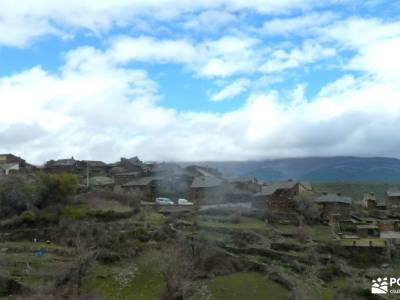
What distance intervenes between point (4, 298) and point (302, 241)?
3041 cm

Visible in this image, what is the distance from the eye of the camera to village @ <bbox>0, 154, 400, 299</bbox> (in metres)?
52.0

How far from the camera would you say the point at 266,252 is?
5228cm

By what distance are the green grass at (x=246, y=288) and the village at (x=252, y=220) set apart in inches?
32.6

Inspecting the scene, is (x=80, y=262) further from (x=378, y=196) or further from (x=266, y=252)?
(x=378, y=196)

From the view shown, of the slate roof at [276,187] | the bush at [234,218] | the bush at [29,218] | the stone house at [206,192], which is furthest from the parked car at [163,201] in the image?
the bush at [29,218]

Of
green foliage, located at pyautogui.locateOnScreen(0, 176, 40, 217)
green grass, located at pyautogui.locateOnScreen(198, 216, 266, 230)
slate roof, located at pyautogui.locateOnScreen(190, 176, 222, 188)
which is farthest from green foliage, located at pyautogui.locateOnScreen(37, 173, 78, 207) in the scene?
slate roof, located at pyautogui.locateOnScreen(190, 176, 222, 188)

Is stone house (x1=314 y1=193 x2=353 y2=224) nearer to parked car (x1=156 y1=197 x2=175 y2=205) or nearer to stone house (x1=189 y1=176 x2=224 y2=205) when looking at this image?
stone house (x1=189 y1=176 x2=224 y2=205)

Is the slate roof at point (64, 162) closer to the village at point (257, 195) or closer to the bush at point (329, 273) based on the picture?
the village at point (257, 195)

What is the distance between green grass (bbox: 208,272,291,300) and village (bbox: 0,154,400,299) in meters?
0.83

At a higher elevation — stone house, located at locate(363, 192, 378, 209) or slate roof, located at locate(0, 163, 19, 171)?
slate roof, located at locate(0, 163, 19, 171)

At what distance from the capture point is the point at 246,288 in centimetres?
4303
